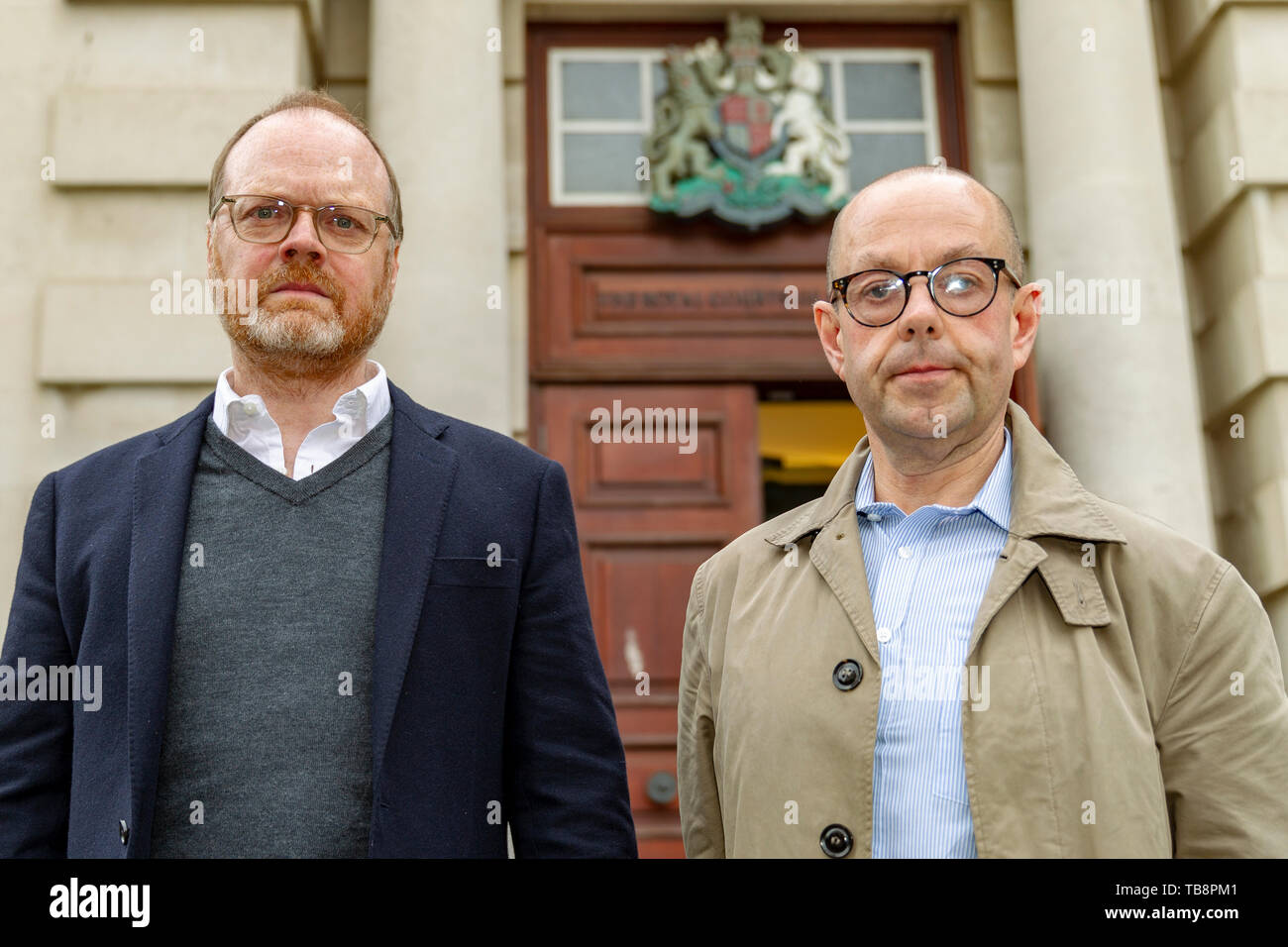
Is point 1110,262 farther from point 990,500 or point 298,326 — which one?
point 298,326

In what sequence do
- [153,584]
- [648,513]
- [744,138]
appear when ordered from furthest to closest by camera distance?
[744,138] → [648,513] → [153,584]

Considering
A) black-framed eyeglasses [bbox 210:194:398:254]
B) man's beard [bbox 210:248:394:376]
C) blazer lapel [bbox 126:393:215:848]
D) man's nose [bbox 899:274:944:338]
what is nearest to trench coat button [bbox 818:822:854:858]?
man's nose [bbox 899:274:944:338]

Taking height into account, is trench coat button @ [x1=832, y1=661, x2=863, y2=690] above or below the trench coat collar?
below

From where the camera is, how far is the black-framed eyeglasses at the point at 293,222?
8.86 feet

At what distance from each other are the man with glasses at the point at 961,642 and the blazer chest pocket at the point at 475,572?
0.43 meters

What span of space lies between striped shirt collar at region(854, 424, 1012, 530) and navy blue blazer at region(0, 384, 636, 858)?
0.59 m

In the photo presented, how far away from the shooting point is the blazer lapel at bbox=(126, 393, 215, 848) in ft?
7.80

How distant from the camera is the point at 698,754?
9.11 ft

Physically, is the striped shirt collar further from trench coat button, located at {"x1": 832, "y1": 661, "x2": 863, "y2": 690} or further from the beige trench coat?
trench coat button, located at {"x1": 832, "y1": 661, "x2": 863, "y2": 690}

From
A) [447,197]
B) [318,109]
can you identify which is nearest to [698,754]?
[318,109]

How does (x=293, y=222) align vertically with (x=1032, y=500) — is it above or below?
above

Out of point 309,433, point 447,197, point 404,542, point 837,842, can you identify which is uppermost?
point 447,197

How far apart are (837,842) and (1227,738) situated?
0.65 metres
